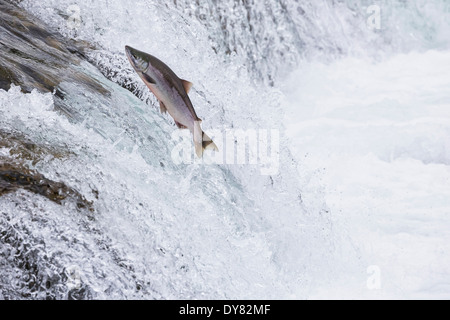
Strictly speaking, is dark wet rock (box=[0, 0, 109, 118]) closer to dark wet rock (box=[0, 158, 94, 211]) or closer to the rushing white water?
the rushing white water

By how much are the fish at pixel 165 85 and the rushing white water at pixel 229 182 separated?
0.33m


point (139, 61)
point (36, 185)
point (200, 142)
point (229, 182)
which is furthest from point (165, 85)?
point (229, 182)

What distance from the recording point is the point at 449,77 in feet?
18.6

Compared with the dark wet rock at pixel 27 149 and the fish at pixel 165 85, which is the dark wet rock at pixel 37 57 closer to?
the dark wet rock at pixel 27 149

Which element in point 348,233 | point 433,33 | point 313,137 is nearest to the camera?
point 348,233

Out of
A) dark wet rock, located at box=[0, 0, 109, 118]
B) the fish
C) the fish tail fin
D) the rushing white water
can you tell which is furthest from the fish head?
dark wet rock, located at box=[0, 0, 109, 118]

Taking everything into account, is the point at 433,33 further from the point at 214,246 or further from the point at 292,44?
the point at 214,246

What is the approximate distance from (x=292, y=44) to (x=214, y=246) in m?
4.41

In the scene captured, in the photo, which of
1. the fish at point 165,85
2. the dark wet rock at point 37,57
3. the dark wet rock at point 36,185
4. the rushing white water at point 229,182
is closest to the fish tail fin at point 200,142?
the fish at point 165,85

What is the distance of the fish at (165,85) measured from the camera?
154cm

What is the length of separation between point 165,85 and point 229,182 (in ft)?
3.39

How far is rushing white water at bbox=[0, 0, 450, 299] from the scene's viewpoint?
63.8 inches
